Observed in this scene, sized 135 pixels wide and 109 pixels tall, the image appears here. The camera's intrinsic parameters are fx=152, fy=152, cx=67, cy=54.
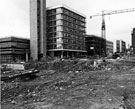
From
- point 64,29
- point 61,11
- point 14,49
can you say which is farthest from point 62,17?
point 14,49

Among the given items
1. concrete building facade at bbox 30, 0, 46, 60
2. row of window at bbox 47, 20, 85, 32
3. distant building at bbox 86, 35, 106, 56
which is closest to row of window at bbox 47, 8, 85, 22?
row of window at bbox 47, 20, 85, 32

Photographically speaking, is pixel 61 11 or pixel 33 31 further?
pixel 61 11

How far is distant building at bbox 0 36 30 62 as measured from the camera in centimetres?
5779

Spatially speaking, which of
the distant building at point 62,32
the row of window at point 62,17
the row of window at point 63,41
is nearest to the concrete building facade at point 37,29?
the row of window at point 63,41

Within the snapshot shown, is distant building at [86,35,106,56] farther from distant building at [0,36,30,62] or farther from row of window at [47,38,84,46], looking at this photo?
distant building at [0,36,30,62]

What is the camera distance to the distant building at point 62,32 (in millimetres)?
59750

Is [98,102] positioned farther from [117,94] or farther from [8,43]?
[8,43]

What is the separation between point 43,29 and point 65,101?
5397 centimetres

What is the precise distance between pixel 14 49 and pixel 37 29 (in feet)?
38.2

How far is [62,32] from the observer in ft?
196

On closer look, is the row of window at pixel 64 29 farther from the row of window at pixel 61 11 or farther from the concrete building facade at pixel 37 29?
the row of window at pixel 61 11

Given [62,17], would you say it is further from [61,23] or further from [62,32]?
[62,32]

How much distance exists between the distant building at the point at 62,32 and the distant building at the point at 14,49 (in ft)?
30.7

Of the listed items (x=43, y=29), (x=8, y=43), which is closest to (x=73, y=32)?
(x=43, y=29)
